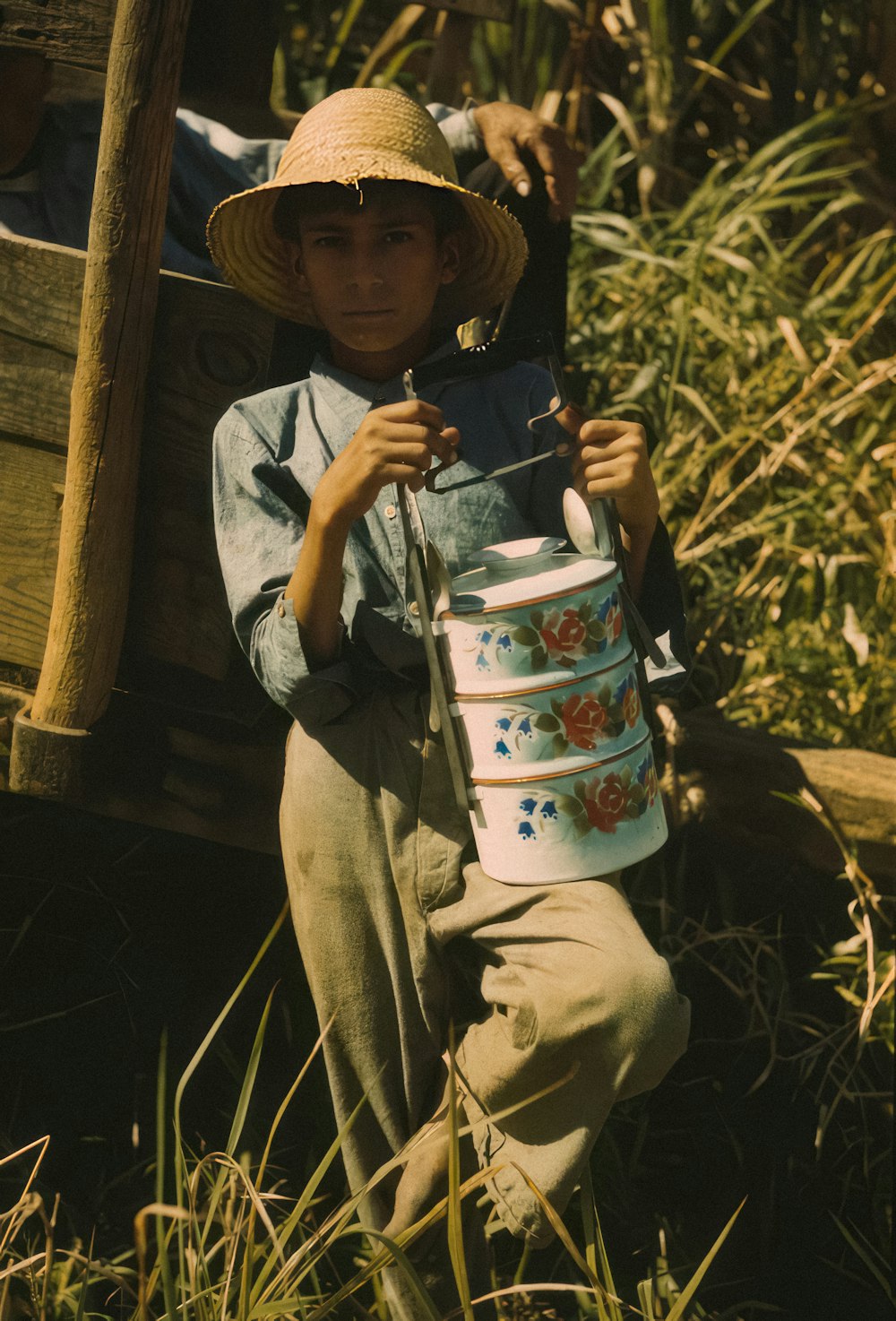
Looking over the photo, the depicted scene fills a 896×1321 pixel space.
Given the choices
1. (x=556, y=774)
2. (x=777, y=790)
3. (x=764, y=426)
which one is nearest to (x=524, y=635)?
(x=556, y=774)

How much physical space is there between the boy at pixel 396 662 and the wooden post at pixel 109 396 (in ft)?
0.42

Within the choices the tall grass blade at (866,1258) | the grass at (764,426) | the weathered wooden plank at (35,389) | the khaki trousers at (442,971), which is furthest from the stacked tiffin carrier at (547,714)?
the grass at (764,426)

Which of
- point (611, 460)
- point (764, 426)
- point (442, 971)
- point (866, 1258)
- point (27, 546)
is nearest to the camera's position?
point (611, 460)

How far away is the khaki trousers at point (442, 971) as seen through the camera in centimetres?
169

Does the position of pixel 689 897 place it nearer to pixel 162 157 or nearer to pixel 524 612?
pixel 524 612

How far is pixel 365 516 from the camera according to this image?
1.89 meters

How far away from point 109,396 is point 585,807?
911 millimetres

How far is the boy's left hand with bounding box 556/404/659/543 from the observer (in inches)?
67.7

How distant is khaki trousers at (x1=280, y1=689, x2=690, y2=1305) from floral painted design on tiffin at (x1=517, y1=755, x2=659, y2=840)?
118 millimetres

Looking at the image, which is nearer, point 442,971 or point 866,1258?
point 442,971

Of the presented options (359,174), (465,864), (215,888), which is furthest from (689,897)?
(359,174)

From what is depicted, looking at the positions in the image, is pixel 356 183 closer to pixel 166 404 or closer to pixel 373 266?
pixel 373 266

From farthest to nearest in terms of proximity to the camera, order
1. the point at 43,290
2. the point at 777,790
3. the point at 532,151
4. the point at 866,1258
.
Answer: the point at 532,151, the point at 777,790, the point at 866,1258, the point at 43,290

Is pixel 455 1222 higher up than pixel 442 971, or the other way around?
pixel 442 971
